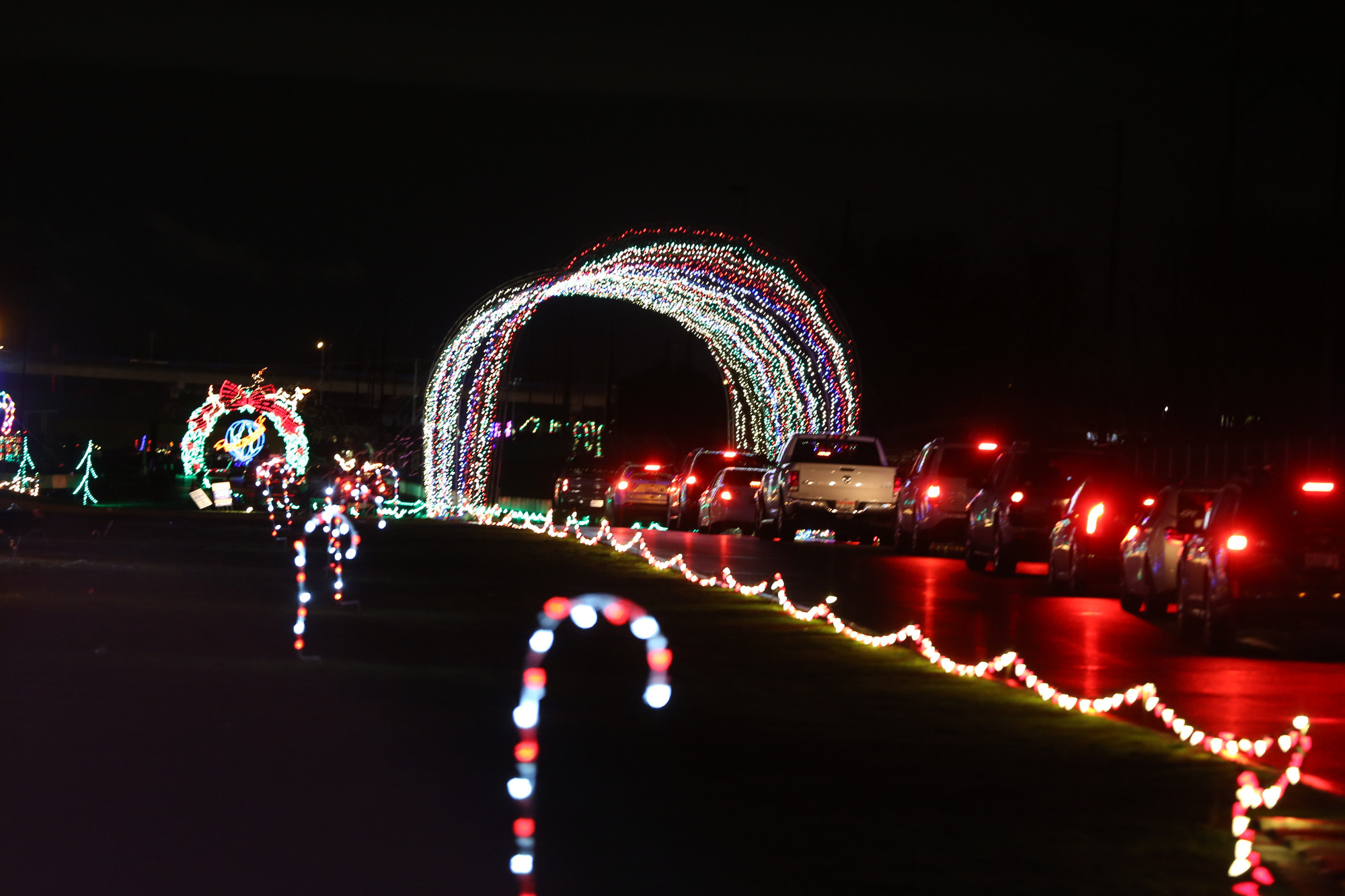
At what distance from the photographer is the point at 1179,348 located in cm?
4284

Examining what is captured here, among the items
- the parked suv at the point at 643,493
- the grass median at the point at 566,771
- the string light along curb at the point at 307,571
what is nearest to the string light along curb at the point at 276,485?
the parked suv at the point at 643,493

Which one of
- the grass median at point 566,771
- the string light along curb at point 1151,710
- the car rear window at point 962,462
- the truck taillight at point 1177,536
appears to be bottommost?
the grass median at point 566,771

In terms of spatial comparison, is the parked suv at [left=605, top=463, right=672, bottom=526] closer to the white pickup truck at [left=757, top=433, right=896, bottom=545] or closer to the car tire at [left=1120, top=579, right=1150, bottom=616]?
the white pickup truck at [left=757, top=433, right=896, bottom=545]

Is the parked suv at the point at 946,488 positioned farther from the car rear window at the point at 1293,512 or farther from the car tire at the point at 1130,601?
the car rear window at the point at 1293,512

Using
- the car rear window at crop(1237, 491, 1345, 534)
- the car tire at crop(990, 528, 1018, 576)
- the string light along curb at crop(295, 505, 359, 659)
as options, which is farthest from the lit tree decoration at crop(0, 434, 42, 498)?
the car rear window at crop(1237, 491, 1345, 534)

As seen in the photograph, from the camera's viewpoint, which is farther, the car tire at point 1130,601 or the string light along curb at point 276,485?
the string light along curb at point 276,485

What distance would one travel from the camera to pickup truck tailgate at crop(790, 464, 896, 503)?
35125 millimetres

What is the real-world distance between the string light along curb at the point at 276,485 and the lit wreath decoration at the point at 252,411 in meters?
8.03

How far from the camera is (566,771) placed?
9078 millimetres

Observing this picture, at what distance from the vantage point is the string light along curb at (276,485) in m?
43.1

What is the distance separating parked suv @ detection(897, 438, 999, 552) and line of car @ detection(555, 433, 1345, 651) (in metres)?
0.02

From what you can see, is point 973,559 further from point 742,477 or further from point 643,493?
point 643,493

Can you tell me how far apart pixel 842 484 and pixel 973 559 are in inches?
321

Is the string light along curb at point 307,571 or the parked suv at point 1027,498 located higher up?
the parked suv at point 1027,498
